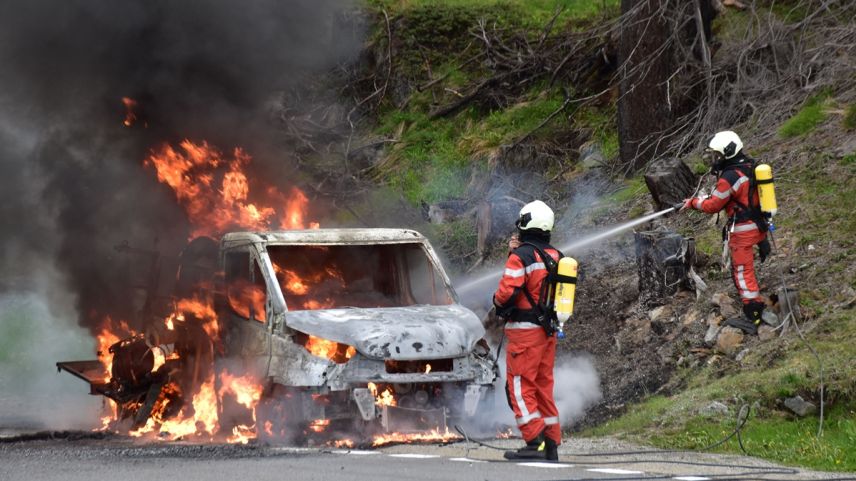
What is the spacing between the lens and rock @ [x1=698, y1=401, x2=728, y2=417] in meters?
8.52

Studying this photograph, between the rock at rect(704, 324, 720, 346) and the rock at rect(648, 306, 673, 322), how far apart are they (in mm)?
674

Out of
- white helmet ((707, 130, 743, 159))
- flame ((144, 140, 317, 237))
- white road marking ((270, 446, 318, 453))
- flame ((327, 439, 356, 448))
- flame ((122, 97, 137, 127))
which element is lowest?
white road marking ((270, 446, 318, 453))

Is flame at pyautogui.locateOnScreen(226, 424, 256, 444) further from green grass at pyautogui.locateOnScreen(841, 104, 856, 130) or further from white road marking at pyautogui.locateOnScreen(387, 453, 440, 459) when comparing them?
green grass at pyautogui.locateOnScreen(841, 104, 856, 130)

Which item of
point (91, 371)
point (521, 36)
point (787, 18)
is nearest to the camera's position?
point (91, 371)

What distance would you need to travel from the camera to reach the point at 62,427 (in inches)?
485

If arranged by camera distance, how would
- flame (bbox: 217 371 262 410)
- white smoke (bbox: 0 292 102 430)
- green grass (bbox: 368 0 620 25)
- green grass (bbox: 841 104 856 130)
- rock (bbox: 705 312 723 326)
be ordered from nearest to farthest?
flame (bbox: 217 371 262 410) → rock (bbox: 705 312 723 326) → green grass (bbox: 841 104 856 130) → white smoke (bbox: 0 292 102 430) → green grass (bbox: 368 0 620 25)

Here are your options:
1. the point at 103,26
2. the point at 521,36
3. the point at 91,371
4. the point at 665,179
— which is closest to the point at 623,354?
the point at 665,179

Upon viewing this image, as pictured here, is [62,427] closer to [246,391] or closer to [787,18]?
[246,391]

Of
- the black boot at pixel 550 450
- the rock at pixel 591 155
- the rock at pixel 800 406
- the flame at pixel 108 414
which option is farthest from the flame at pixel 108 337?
the rock at pixel 591 155

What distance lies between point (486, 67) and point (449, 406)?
1318 centimetres

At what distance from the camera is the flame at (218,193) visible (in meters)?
12.7

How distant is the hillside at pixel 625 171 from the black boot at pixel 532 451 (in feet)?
4.27

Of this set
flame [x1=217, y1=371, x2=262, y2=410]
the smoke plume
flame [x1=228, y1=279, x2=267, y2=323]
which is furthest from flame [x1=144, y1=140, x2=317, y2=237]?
flame [x1=217, y1=371, x2=262, y2=410]

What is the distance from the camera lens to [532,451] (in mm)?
7441
